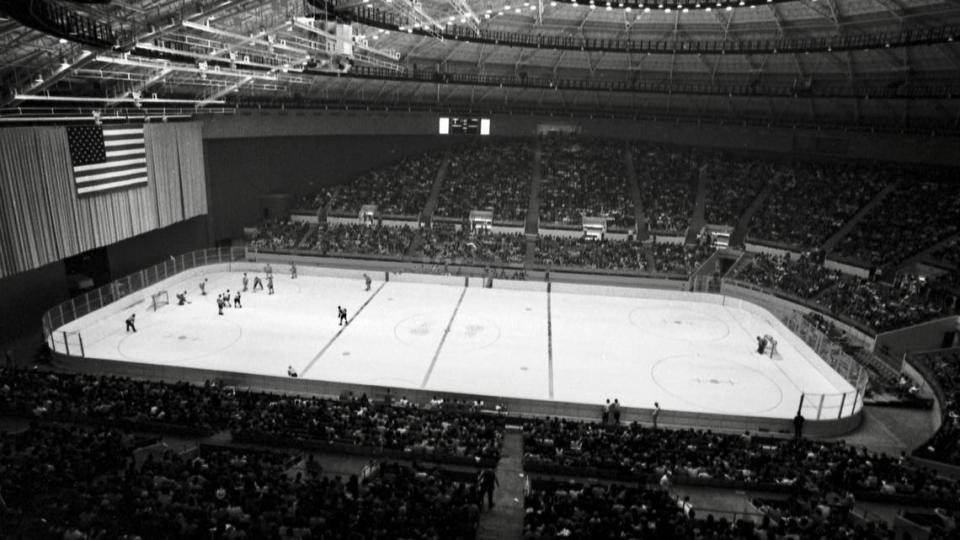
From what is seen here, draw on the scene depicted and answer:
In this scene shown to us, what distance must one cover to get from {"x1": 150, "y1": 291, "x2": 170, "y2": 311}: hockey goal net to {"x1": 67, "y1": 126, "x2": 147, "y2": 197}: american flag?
5698 mm

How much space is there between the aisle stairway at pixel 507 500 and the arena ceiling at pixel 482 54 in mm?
16011

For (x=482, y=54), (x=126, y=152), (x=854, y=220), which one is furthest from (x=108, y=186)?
(x=854, y=220)

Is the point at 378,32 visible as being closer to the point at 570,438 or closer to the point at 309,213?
the point at 309,213

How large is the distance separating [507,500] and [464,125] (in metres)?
38.9

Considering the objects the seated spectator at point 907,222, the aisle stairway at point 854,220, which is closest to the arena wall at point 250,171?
the aisle stairway at point 854,220

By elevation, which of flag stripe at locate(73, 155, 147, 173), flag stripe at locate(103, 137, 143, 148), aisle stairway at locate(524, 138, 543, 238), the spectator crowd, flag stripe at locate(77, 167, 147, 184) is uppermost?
flag stripe at locate(103, 137, 143, 148)

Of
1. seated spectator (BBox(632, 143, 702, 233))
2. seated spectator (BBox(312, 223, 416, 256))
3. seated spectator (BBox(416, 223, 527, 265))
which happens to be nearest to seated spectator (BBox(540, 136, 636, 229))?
seated spectator (BBox(632, 143, 702, 233))

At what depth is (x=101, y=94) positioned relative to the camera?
29.0 meters

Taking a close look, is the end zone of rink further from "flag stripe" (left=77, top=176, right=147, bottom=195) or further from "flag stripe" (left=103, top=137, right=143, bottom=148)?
"flag stripe" (left=103, top=137, right=143, bottom=148)

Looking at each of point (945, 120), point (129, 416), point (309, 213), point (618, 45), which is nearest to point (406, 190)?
point (309, 213)

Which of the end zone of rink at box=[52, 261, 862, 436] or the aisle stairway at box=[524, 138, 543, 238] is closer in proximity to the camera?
the end zone of rink at box=[52, 261, 862, 436]

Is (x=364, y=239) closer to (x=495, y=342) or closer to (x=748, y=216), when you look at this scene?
(x=495, y=342)

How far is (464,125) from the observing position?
4956cm

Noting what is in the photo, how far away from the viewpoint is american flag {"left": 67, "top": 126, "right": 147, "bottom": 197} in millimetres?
28969
